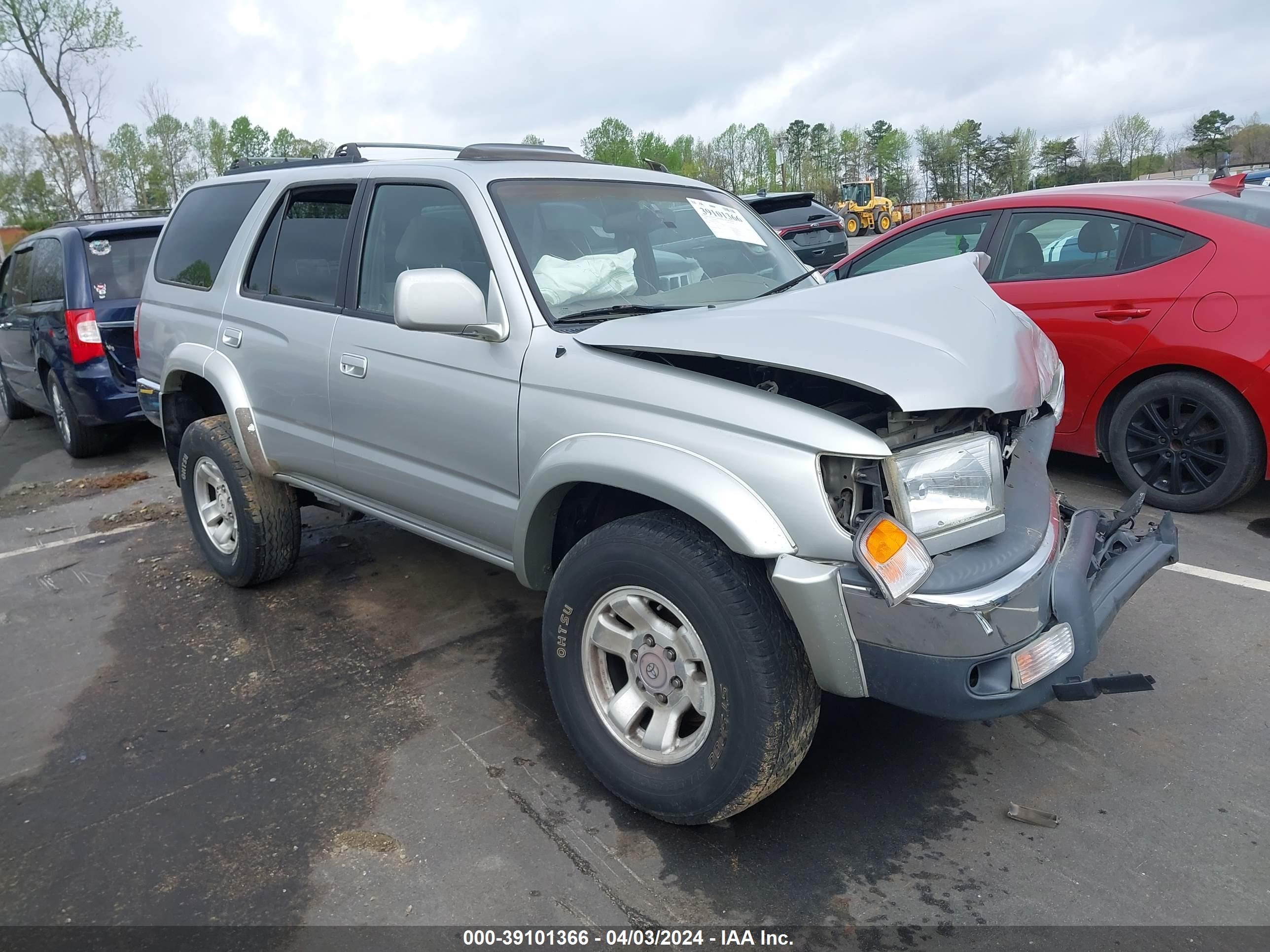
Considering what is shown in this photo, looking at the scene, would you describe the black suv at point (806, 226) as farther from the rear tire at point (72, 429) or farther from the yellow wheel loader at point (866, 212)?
the yellow wheel loader at point (866, 212)

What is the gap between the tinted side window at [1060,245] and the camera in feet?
17.0

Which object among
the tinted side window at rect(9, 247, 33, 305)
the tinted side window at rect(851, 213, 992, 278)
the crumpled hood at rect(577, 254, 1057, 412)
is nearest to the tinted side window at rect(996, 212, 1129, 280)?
the tinted side window at rect(851, 213, 992, 278)

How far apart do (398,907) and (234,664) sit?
1827 mm

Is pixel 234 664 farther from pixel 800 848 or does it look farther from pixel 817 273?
pixel 817 273

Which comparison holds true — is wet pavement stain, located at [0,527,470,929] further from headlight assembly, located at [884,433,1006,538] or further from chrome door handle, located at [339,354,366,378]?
headlight assembly, located at [884,433,1006,538]

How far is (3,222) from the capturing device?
71188mm

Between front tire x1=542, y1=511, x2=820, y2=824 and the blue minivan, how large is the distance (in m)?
5.36

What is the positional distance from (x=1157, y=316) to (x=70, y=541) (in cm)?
637

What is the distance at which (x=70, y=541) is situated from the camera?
5.62m

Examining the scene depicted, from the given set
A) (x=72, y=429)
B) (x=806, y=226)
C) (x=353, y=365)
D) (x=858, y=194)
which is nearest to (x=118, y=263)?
(x=72, y=429)

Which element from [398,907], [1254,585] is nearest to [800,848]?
[398,907]

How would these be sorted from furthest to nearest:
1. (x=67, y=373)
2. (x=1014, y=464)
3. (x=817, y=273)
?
(x=67, y=373) → (x=817, y=273) → (x=1014, y=464)

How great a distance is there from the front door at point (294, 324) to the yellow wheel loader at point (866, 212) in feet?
118

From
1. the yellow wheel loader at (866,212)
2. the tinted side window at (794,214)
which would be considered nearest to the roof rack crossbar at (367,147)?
the tinted side window at (794,214)
